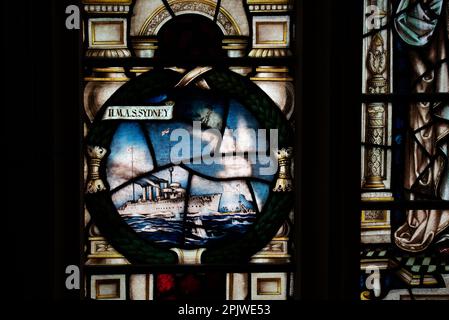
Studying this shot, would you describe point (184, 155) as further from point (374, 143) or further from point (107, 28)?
point (374, 143)

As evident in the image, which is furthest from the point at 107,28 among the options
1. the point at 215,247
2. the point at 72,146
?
the point at 215,247

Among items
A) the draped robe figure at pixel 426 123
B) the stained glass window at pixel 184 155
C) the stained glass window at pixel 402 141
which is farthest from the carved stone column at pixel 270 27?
the draped robe figure at pixel 426 123

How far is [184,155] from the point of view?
2.09 metres

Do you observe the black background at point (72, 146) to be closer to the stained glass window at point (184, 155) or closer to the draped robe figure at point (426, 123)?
the stained glass window at point (184, 155)

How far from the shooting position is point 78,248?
2033mm

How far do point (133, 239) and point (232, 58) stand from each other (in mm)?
729

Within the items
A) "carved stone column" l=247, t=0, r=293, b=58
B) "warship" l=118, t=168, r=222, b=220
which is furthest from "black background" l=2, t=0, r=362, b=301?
"warship" l=118, t=168, r=222, b=220

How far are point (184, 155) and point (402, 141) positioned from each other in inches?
29.9

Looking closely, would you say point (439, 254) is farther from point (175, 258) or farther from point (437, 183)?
point (175, 258)

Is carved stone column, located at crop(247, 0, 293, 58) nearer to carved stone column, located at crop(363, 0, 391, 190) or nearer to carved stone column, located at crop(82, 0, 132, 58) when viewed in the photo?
carved stone column, located at crop(363, 0, 391, 190)

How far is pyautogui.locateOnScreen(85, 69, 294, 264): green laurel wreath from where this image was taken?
82.3 inches

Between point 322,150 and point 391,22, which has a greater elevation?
point 391,22

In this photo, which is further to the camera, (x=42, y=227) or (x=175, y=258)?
(x=175, y=258)

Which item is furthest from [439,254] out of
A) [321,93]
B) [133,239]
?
[133,239]
